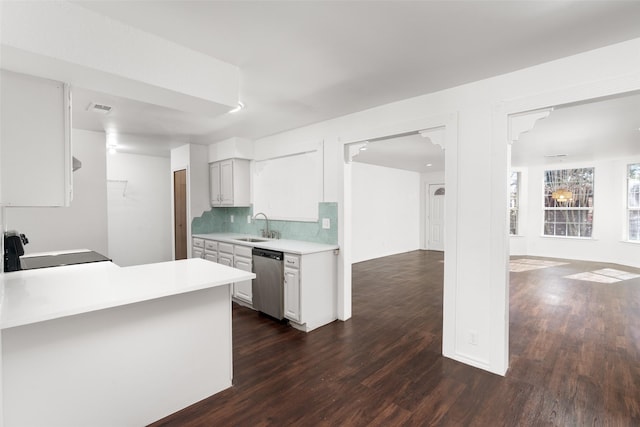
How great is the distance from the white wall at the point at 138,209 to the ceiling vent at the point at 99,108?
2949mm

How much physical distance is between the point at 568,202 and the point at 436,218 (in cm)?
310

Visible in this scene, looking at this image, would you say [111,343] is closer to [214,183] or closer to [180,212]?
[214,183]

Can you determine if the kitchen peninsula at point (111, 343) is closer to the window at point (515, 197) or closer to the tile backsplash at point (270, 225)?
the tile backsplash at point (270, 225)

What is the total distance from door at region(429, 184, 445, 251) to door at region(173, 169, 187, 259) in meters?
6.78

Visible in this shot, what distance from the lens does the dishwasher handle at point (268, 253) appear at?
11.7 ft

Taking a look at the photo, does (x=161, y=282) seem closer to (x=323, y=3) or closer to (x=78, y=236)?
(x=323, y=3)

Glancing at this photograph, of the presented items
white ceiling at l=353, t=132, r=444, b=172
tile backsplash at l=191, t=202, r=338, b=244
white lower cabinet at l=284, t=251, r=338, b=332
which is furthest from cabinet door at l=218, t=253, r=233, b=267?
white ceiling at l=353, t=132, r=444, b=172

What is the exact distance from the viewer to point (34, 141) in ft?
5.61

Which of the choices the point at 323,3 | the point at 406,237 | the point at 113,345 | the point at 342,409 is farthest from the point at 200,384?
the point at 406,237

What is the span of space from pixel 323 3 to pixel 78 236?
431cm

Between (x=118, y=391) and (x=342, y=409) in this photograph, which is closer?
(x=118, y=391)

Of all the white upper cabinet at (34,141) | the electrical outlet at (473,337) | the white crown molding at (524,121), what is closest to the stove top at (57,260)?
the white upper cabinet at (34,141)

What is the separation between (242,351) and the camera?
290 cm

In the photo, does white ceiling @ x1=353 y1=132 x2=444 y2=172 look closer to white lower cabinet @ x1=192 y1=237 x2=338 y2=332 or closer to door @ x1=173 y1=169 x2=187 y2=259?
white lower cabinet @ x1=192 y1=237 x2=338 y2=332
